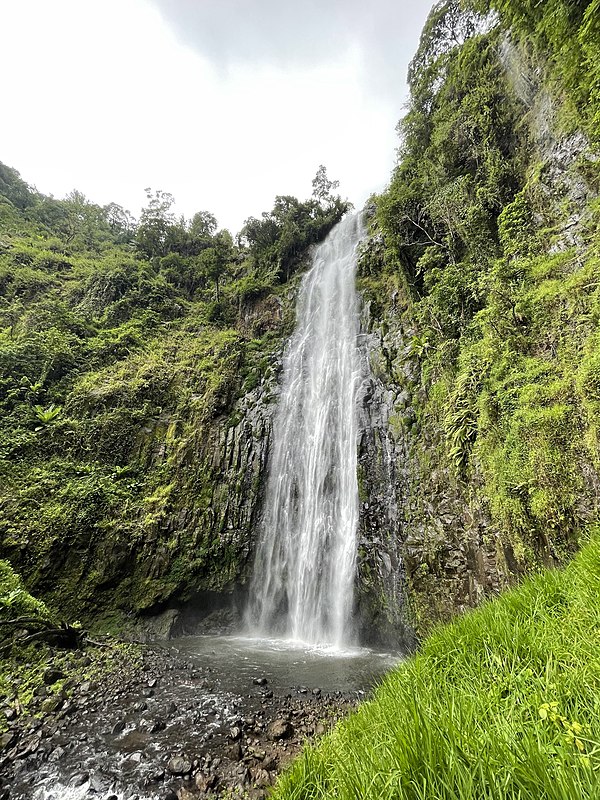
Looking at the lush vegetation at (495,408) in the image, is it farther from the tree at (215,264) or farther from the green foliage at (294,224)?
the tree at (215,264)

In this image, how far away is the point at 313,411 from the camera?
11.1 metres

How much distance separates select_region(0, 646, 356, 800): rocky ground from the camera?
3.55 m

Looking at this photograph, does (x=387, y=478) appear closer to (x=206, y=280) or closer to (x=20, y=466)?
(x=20, y=466)

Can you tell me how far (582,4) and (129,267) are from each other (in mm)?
19525

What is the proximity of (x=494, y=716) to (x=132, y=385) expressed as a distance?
13.2m

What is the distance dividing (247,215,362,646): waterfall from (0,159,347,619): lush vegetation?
123 centimetres

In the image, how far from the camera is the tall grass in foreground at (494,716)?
1.13 m

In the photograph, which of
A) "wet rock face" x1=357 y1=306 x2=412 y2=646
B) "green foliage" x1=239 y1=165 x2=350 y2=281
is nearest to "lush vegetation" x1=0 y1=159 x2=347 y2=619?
"green foliage" x1=239 y1=165 x2=350 y2=281

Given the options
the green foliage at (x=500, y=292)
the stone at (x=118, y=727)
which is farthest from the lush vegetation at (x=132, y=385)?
the green foliage at (x=500, y=292)

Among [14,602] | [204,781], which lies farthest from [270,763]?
[14,602]

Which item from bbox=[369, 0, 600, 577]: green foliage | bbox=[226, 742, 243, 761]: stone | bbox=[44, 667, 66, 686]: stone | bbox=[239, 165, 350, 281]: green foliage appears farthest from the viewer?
bbox=[239, 165, 350, 281]: green foliage

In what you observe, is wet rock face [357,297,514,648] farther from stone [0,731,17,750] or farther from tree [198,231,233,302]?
tree [198,231,233,302]

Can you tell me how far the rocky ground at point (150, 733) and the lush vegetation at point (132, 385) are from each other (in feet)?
10.2

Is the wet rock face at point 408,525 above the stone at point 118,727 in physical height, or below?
above
